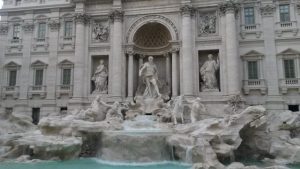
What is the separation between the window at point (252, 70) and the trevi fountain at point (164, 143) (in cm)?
489

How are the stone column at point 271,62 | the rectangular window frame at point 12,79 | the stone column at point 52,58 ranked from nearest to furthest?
the stone column at point 271,62 < the stone column at point 52,58 < the rectangular window frame at point 12,79

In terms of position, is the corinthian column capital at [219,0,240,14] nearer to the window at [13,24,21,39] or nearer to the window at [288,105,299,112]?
the window at [288,105,299,112]

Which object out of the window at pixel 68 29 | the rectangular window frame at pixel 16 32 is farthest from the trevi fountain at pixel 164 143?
the rectangular window frame at pixel 16 32

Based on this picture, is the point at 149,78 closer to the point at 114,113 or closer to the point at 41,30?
the point at 114,113

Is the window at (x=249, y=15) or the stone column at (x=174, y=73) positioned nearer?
the stone column at (x=174, y=73)

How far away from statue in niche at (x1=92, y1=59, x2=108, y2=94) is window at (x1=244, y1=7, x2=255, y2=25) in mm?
12947

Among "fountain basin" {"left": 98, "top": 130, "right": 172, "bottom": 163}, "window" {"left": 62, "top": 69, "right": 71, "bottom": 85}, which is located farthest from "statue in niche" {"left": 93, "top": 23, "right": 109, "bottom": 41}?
"fountain basin" {"left": 98, "top": 130, "right": 172, "bottom": 163}

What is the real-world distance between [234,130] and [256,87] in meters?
8.90

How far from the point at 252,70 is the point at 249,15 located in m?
4.82

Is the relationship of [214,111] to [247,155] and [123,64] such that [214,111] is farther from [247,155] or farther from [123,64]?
[123,64]

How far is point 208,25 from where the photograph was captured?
24.9 meters

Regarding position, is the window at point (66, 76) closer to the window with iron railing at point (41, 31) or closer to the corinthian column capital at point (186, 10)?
the window with iron railing at point (41, 31)

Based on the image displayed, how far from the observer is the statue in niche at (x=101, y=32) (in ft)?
87.2

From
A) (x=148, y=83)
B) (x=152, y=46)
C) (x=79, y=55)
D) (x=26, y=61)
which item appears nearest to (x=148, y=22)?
(x=152, y=46)
